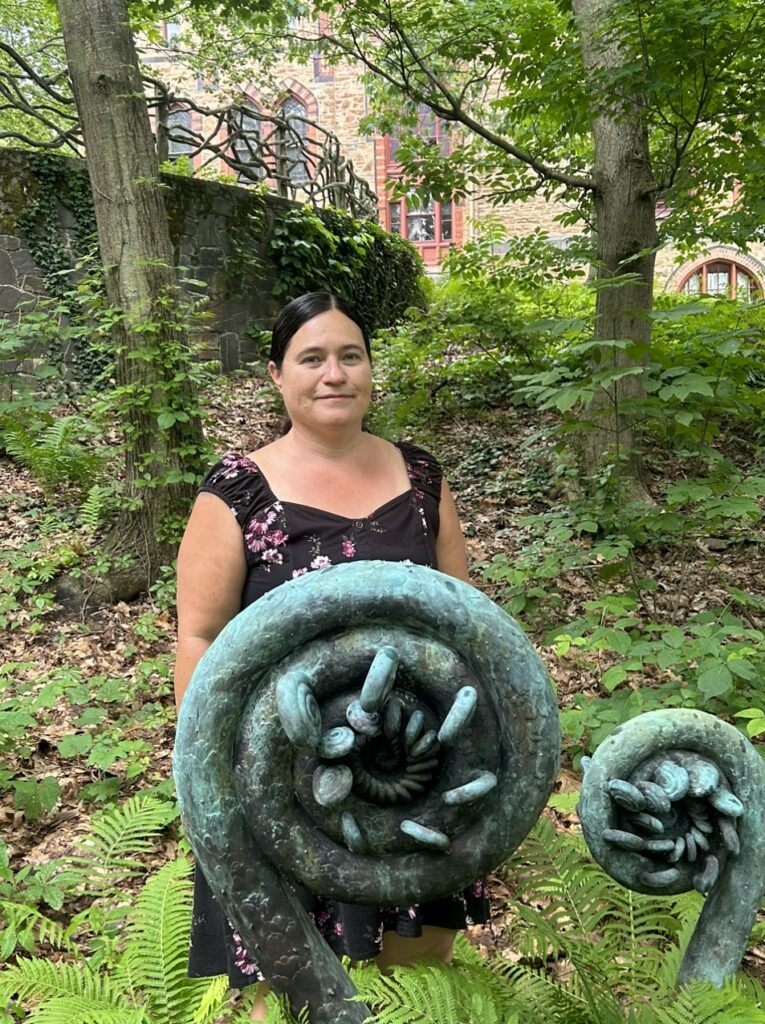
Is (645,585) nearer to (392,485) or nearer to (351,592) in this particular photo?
(392,485)

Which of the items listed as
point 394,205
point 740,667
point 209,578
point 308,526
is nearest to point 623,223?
point 740,667

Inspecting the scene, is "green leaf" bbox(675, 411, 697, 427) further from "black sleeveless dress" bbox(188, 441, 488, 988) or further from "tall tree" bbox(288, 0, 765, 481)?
"black sleeveless dress" bbox(188, 441, 488, 988)

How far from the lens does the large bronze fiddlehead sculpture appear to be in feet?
2.88

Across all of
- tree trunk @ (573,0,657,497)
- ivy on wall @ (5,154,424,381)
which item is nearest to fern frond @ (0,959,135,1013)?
tree trunk @ (573,0,657,497)

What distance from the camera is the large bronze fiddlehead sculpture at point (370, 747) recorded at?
2.88 ft

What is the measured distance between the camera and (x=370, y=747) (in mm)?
891

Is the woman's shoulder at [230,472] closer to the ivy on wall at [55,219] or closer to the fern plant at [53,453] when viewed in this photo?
the fern plant at [53,453]

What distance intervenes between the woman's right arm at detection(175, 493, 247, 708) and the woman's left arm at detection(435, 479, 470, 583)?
48cm

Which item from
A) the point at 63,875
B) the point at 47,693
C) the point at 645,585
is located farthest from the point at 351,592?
the point at 645,585

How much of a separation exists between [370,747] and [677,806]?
50 centimetres

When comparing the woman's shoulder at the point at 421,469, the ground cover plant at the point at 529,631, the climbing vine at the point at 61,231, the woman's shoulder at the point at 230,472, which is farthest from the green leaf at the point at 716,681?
the climbing vine at the point at 61,231

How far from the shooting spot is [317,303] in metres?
1.59

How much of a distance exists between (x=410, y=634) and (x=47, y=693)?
2259mm

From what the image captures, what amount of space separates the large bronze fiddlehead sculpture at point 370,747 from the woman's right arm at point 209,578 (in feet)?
2.04
